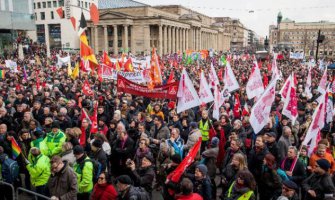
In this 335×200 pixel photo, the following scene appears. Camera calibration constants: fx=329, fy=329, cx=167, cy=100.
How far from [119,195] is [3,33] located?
175 ft

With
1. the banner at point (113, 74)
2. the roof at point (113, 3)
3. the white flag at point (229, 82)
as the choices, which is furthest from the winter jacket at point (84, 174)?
the roof at point (113, 3)

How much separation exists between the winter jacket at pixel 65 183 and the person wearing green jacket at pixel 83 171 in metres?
0.26

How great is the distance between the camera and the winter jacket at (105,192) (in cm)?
463

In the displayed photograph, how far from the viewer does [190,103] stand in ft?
29.5

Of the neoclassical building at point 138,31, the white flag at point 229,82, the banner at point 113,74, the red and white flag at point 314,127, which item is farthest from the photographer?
the neoclassical building at point 138,31

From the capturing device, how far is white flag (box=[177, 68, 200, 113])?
8.98 meters

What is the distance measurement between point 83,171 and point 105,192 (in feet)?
2.67

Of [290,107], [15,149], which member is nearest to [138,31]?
[290,107]

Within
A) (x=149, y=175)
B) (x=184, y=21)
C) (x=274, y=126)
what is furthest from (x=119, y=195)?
(x=184, y=21)

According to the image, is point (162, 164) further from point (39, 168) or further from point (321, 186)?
point (321, 186)

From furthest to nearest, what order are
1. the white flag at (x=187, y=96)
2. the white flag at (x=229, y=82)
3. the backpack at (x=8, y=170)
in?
the white flag at (x=229, y=82)
the white flag at (x=187, y=96)
the backpack at (x=8, y=170)

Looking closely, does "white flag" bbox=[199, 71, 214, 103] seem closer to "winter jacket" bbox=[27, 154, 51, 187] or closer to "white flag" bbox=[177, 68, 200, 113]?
"white flag" bbox=[177, 68, 200, 113]

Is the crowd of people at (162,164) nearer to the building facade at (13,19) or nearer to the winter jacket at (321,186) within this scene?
the winter jacket at (321,186)

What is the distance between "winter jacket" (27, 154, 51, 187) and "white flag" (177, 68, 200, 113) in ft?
13.4
